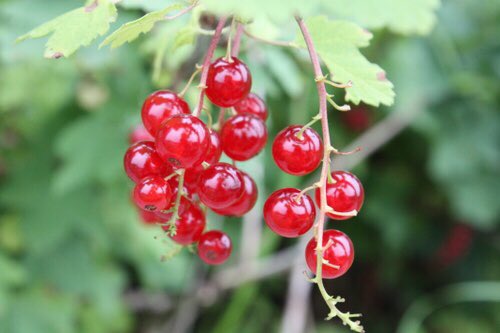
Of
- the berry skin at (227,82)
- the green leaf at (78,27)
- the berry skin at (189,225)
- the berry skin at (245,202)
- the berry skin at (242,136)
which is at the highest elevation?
the green leaf at (78,27)

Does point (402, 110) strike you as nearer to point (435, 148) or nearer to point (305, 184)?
point (435, 148)

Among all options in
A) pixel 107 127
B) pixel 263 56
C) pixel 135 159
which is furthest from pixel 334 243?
pixel 107 127

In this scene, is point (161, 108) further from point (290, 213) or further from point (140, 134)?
point (140, 134)

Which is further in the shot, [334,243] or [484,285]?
[484,285]

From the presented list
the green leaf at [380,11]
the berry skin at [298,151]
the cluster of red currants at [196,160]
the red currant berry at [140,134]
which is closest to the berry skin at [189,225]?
the cluster of red currants at [196,160]

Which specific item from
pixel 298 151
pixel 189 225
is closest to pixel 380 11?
pixel 298 151

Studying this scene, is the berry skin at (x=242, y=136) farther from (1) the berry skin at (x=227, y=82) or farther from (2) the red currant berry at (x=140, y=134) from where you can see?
(2) the red currant berry at (x=140, y=134)
